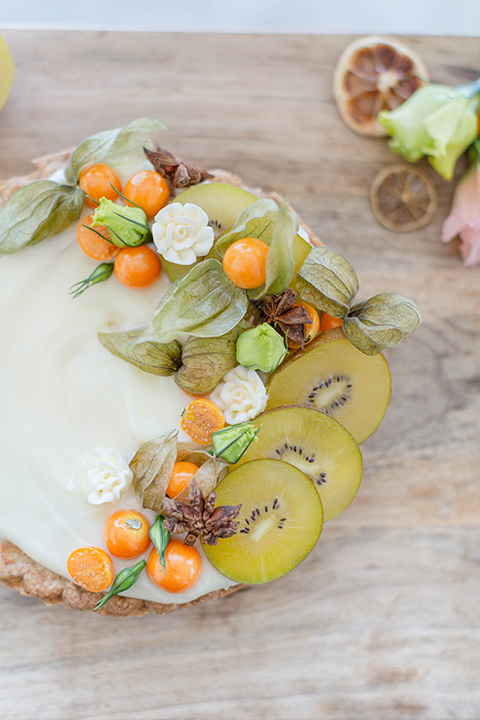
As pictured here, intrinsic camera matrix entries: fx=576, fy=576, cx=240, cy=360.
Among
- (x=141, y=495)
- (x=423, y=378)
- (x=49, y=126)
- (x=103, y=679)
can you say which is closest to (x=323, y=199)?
(x=423, y=378)

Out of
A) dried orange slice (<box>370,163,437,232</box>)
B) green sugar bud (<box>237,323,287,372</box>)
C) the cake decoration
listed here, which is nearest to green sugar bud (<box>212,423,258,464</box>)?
the cake decoration

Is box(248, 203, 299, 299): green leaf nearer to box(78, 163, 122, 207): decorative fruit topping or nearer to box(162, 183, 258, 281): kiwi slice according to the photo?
box(162, 183, 258, 281): kiwi slice

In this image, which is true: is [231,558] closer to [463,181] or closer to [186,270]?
[186,270]

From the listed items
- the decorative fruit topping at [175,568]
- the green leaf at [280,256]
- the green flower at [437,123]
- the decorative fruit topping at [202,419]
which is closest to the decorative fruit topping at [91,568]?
the decorative fruit topping at [175,568]

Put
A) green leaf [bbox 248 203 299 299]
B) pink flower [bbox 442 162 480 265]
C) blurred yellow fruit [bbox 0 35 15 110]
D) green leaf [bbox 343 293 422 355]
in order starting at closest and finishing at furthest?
green leaf [bbox 248 203 299 299] → green leaf [bbox 343 293 422 355] → blurred yellow fruit [bbox 0 35 15 110] → pink flower [bbox 442 162 480 265]

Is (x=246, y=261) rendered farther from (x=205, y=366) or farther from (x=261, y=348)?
(x=205, y=366)
